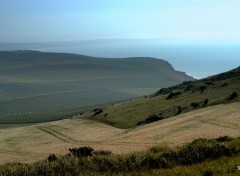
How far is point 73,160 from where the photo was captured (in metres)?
15.9

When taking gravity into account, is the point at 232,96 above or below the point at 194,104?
above

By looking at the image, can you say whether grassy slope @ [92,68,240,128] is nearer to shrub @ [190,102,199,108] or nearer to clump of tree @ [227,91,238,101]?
shrub @ [190,102,199,108]

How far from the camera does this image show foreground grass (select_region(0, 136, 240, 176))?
14562 mm

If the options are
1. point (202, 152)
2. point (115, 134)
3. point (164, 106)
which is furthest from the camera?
point (164, 106)

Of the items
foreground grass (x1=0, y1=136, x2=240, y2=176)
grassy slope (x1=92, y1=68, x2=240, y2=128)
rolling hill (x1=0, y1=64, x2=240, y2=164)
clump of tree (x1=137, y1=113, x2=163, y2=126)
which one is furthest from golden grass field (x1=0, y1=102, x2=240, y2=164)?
foreground grass (x1=0, y1=136, x2=240, y2=176)

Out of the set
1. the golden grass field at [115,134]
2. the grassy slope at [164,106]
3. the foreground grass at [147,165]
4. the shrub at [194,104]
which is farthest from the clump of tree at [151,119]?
the foreground grass at [147,165]

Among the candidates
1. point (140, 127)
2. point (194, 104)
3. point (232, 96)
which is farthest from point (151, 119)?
point (232, 96)

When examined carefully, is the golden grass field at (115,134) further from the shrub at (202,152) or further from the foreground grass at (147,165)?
the foreground grass at (147,165)

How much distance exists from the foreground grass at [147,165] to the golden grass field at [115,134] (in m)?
34.9

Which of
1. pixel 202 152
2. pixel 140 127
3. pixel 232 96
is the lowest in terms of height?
pixel 140 127

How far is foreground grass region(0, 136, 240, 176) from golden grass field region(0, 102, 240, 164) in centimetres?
3491

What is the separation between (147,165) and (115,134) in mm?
65435

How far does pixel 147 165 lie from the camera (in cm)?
1569

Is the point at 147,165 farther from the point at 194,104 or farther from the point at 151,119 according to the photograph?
the point at 194,104
